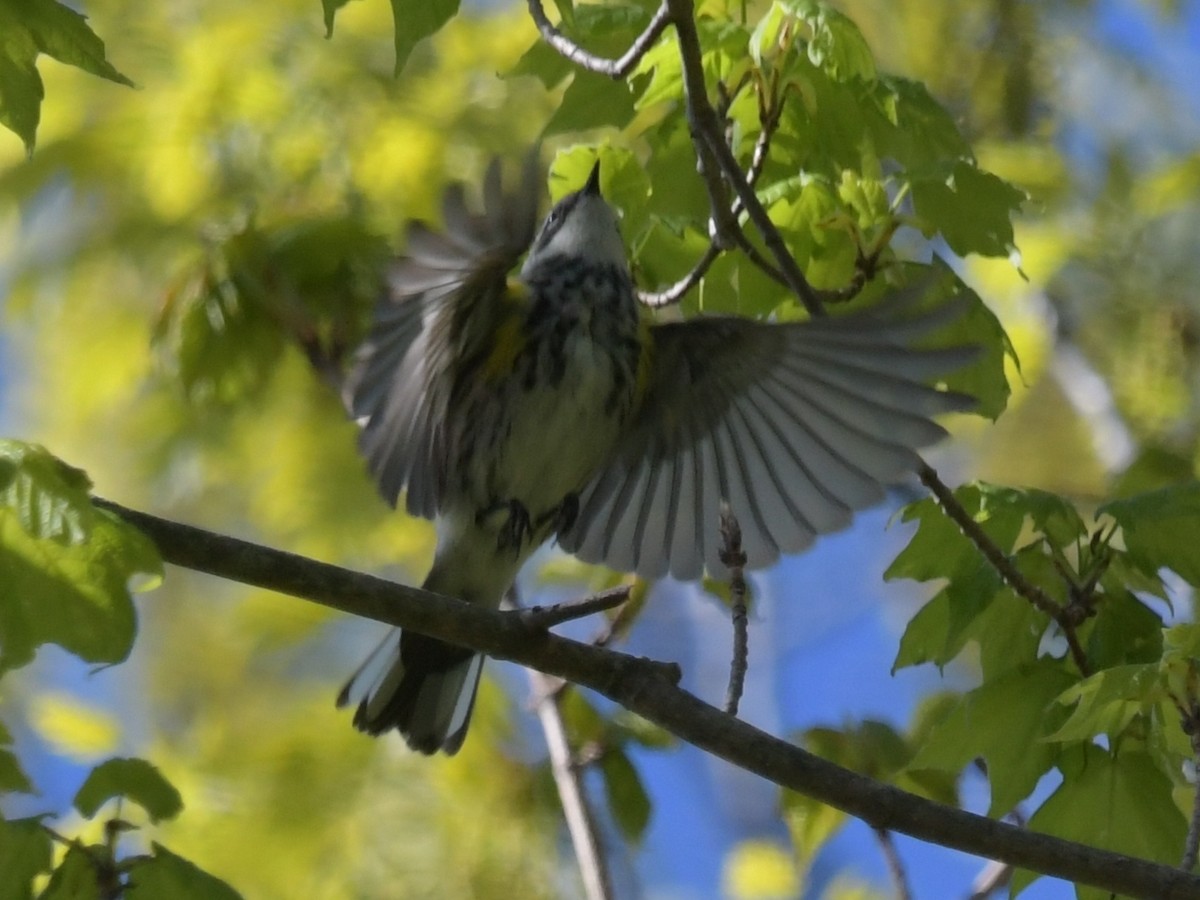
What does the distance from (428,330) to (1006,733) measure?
4.73 ft

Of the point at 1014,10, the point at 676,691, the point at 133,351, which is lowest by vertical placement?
the point at 676,691

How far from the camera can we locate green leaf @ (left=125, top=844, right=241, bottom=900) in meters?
2.23

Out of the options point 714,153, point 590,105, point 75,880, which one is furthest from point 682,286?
point 75,880

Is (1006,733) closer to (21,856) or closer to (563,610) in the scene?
(563,610)

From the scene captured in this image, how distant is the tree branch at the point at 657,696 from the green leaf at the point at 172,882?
1.42 ft

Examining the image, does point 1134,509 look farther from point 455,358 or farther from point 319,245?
point 319,245

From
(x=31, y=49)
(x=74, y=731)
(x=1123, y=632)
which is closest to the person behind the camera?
(x=31, y=49)

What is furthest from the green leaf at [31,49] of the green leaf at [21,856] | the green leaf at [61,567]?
the green leaf at [21,856]

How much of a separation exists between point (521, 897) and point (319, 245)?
63.9 inches

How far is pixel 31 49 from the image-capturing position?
2.10 meters

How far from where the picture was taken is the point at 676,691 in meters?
2.36

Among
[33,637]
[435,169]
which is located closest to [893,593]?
[435,169]

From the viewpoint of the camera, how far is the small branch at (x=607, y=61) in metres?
2.28

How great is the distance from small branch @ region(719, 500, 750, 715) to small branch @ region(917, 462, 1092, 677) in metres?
0.34
